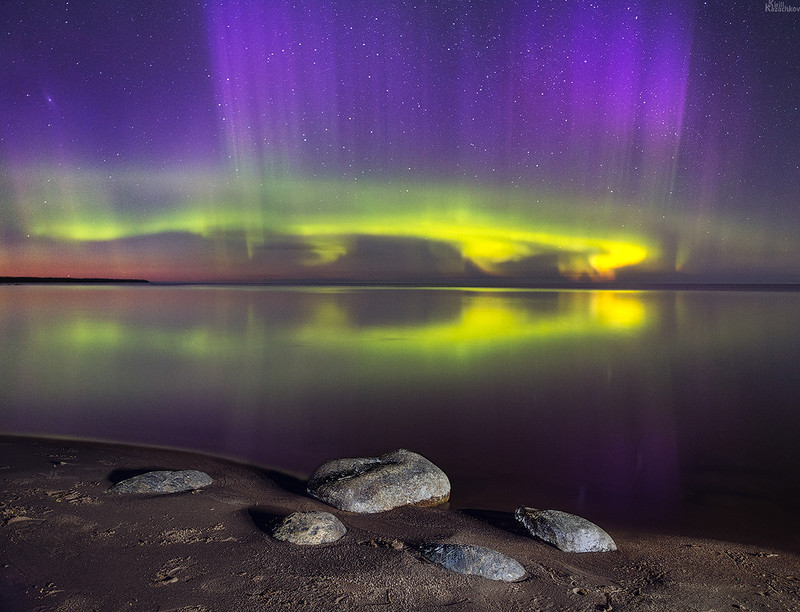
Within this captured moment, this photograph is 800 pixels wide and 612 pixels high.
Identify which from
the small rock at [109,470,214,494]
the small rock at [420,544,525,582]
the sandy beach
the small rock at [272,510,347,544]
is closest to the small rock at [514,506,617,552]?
the sandy beach

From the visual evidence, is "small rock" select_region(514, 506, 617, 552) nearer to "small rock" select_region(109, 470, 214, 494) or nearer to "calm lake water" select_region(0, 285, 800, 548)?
"calm lake water" select_region(0, 285, 800, 548)

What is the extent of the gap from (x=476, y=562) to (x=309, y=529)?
1.55m

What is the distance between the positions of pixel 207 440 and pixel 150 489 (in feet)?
12.9

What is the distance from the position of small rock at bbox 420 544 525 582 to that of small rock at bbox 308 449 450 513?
5.11 ft

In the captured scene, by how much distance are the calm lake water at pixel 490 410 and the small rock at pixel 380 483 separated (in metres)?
0.69

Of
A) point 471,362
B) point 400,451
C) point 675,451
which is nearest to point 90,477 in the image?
point 400,451

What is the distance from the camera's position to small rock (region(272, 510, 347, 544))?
4.85m

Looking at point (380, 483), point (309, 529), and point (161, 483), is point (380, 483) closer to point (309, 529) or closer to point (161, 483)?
point (309, 529)

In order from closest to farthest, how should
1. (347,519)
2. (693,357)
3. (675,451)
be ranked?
(347,519) → (675,451) → (693,357)

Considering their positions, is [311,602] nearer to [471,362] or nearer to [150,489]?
[150,489]

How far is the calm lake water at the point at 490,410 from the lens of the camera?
7.74 metres

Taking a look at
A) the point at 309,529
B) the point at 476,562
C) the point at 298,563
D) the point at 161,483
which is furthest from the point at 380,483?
the point at 161,483

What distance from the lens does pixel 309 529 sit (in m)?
4.91

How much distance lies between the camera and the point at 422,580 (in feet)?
14.0
